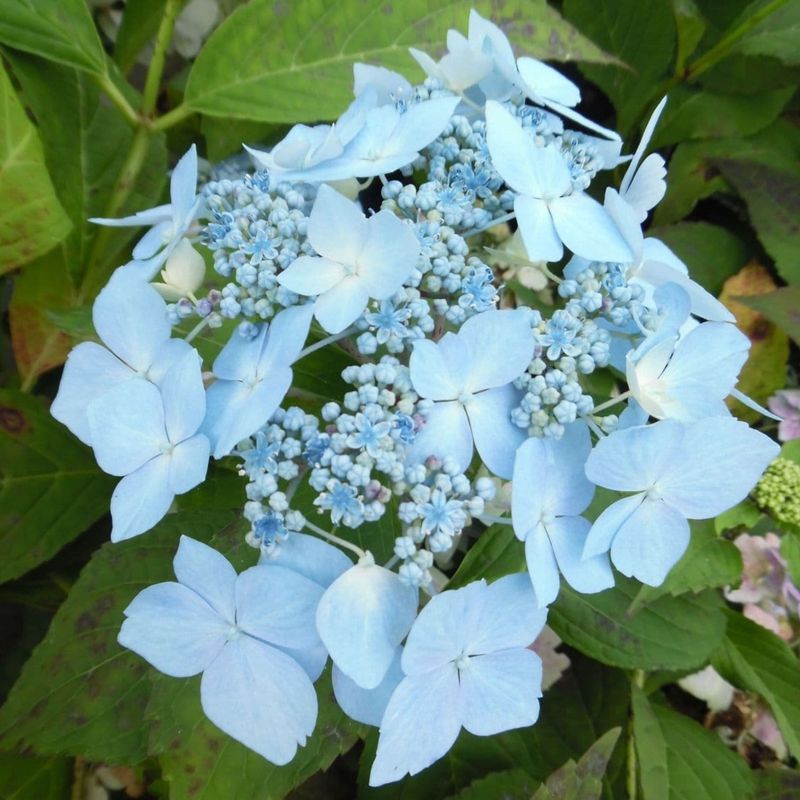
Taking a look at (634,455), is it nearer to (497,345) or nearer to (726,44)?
(497,345)

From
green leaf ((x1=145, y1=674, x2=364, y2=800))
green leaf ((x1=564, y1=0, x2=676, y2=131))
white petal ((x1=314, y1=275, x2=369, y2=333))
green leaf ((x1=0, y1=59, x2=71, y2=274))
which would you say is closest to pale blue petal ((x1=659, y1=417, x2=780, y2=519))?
white petal ((x1=314, y1=275, x2=369, y2=333))

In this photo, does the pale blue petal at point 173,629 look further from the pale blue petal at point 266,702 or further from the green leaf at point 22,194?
the green leaf at point 22,194

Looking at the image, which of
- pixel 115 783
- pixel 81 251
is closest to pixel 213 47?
pixel 81 251

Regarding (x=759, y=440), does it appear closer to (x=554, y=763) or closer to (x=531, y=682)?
(x=531, y=682)

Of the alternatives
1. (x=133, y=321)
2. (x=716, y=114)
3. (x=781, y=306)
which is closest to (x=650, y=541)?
(x=133, y=321)

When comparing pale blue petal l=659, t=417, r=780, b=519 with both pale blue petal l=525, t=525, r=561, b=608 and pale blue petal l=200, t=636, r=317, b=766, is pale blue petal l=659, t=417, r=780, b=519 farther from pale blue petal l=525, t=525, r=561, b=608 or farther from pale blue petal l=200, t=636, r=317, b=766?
pale blue petal l=200, t=636, r=317, b=766

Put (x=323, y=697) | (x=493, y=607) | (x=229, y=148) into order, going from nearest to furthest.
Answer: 1. (x=493, y=607)
2. (x=323, y=697)
3. (x=229, y=148)
